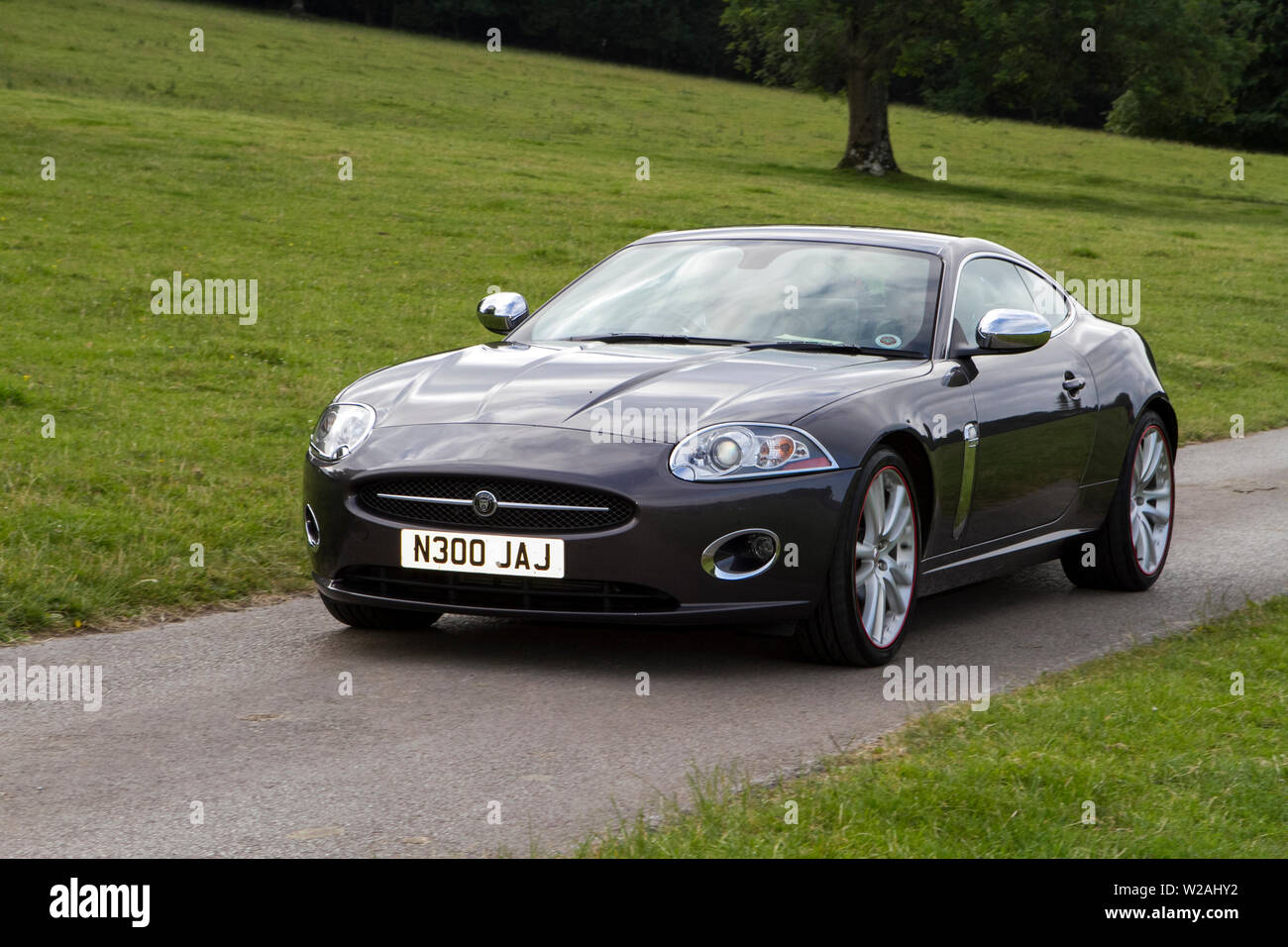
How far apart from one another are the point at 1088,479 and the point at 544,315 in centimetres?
247

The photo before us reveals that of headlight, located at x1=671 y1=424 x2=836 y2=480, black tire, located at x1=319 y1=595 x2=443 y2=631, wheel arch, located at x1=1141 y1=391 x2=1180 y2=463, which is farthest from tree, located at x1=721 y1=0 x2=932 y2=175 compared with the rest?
headlight, located at x1=671 y1=424 x2=836 y2=480

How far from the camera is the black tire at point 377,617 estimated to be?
6.54 meters

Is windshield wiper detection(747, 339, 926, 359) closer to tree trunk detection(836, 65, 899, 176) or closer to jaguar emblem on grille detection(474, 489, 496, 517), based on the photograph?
jaguar emblem on grille detection(474, 489, 496, 517)

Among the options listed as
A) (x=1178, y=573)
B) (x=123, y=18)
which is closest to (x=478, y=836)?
(x=1178, y=573)

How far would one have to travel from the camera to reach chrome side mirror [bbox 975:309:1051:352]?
6867 mm

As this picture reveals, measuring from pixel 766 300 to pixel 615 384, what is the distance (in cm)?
111

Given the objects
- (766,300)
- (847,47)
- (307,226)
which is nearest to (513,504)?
(766,300)

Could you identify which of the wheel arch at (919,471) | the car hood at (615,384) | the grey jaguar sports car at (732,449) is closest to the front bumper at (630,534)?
the grey jaguar sports car at (732,449)

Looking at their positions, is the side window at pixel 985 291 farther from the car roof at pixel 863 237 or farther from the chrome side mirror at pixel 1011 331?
the chrome side mirror at pixel 1011 331

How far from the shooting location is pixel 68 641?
6367 mm

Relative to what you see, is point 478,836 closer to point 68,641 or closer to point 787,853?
point 787,853

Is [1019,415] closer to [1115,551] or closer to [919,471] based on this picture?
[919,471]

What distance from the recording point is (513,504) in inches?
229

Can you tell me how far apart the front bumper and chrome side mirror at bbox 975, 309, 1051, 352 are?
4.23 feet
